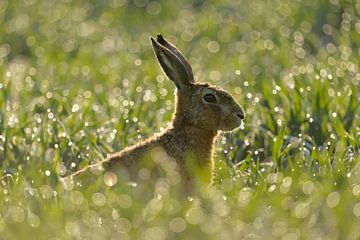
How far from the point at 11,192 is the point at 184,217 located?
1227 mm

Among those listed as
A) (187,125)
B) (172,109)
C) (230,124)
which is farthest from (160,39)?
(172,109)

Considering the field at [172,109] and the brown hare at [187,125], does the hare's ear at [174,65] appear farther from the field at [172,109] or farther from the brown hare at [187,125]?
the field at [172,109]

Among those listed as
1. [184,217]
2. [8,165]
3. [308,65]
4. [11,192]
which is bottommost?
[308,65]

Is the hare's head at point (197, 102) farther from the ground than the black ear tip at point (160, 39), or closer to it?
closer to it

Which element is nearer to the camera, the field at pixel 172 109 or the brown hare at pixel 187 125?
the field at pixel 172 109

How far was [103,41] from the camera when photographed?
12820 mm

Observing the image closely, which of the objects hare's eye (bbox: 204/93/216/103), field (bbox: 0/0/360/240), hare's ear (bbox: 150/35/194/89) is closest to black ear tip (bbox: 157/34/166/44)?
hare's ear (bbox: 150/35/194/89)

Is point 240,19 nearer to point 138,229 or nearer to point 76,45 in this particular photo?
point 76,45

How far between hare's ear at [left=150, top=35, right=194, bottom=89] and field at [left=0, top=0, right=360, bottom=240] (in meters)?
0.50

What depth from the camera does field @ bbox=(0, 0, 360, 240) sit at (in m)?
5.42

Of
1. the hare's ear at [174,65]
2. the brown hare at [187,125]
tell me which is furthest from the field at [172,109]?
the hare's ear at [174,65]

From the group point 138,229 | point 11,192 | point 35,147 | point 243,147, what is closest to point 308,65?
point 243,147

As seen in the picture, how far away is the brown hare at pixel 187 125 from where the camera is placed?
279 inches

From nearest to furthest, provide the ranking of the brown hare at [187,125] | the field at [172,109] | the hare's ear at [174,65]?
the field at [172,109], the brown hare at [187,125], the hare's ear at [174,65]
